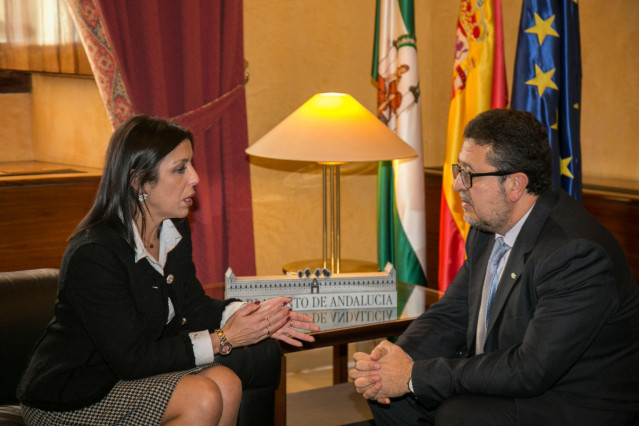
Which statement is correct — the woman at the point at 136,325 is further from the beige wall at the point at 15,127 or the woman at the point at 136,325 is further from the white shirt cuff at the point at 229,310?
the beige wall at the point at 15,127

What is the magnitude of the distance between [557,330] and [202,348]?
987 millimetres

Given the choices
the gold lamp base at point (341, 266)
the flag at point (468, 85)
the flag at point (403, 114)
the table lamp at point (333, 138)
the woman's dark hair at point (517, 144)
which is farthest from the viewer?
the flag at point (403, 114)

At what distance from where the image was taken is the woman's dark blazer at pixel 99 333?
210 centimetres

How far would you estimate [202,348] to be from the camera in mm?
2258

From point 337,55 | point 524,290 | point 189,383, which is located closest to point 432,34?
point 337,55

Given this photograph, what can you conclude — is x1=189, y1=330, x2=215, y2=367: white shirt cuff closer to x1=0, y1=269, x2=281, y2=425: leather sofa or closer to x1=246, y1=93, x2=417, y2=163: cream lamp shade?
x1=0, y1=269, x2=281, y2=425: leather sofa

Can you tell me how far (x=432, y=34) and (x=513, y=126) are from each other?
244 centimetres

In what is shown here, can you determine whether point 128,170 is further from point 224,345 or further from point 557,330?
point 557,330

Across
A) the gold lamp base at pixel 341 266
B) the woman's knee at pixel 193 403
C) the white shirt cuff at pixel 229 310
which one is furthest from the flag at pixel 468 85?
the woman's knee at pixel 193 403

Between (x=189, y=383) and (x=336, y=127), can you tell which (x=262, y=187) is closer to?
(x=336, y=127)

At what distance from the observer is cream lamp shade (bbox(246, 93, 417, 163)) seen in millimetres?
3041

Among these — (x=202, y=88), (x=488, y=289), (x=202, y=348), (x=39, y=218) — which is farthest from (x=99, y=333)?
(x=202, y=88)

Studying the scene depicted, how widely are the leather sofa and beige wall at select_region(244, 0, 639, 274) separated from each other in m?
1.58

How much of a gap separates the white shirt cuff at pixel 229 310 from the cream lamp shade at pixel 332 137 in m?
0.66
